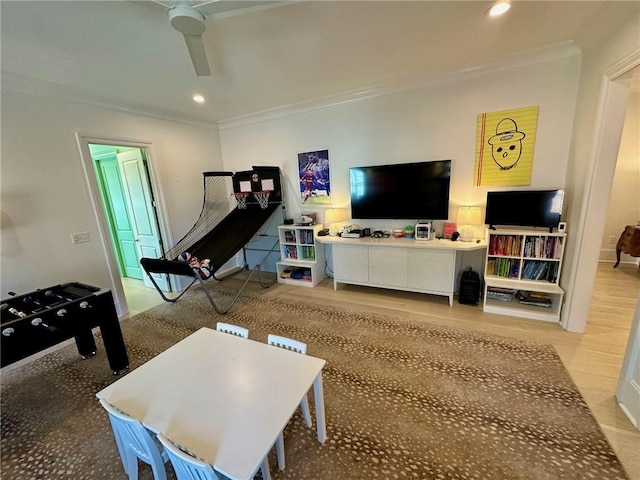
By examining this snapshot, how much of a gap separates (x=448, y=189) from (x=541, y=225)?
996mm

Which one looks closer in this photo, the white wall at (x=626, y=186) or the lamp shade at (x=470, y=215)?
the lamp shade at (x=470, y=215)

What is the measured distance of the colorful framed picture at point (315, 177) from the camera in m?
3.89

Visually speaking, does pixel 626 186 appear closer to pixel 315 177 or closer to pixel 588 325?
pixel 588 325

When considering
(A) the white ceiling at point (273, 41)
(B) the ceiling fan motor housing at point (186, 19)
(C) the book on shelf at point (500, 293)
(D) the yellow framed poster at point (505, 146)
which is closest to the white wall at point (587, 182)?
(A) the white ceiling at point (273, 41)

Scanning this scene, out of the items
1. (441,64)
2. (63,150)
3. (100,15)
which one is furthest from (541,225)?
(63,150)

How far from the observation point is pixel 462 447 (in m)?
1.49

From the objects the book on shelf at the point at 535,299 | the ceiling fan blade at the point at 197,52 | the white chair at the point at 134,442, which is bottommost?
the book on shelf at the point at 535,299

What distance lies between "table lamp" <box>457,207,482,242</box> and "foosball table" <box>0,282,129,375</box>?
3704 millimetres

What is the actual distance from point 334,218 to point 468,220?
67.6 inches

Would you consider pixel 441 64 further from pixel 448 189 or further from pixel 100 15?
pixel 100 15

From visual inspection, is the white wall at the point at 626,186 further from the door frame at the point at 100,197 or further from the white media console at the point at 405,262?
the door frame at the point at 100,197

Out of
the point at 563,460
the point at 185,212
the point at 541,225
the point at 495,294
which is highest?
the point at 185,212

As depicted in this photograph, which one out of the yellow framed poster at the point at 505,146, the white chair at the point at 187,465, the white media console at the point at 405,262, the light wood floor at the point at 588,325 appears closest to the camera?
the white chair at the point at 187,465

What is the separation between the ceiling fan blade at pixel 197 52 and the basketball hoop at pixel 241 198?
88.2 inches
